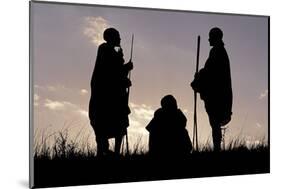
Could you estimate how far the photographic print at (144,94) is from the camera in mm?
5453

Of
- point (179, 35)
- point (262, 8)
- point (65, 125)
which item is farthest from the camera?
point (262, 8)

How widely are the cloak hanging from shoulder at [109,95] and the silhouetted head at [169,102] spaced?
0.35 metres

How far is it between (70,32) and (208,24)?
1.36 metres

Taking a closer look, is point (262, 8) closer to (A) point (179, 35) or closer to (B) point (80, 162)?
(A) point (179, 35)

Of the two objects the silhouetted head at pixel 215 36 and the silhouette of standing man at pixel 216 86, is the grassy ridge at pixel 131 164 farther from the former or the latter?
the silhouetted head at pixel 215 36

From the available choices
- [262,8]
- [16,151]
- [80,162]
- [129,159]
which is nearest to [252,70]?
[262,8]

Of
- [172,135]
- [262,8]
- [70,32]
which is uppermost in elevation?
[262,8]

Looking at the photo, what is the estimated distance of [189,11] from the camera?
5980 mm

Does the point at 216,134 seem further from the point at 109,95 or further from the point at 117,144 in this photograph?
the point at 109,95

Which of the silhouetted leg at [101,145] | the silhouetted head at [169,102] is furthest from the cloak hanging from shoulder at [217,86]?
the silhouetted leg at [101,145]

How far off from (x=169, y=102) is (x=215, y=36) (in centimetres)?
80

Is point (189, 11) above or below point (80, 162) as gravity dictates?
above

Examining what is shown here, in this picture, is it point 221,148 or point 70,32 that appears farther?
point 221,148

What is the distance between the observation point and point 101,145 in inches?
222
